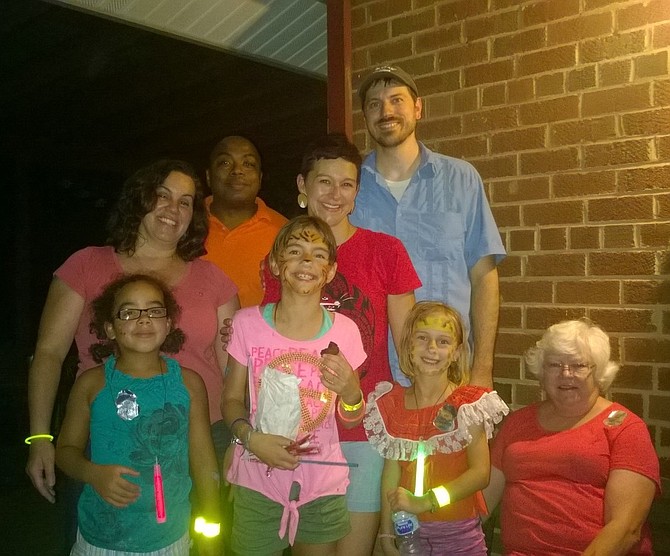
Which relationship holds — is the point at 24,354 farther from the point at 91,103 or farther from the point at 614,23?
the point at 614,23

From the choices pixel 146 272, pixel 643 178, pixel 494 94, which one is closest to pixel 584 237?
pixel 643 178

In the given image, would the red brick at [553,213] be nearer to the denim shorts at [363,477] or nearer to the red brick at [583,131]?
the red brick at [583,131]

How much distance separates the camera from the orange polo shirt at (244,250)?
309 centimetres

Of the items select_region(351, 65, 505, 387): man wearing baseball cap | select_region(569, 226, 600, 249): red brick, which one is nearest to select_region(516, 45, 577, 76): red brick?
select_region(351, 65, 505, 387): man wearing baseball cap

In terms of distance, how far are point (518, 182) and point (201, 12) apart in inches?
111

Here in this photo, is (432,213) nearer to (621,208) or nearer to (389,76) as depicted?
(389,76)

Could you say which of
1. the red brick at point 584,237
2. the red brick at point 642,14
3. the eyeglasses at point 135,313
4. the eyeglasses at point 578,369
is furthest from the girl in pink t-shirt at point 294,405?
the red brick at point 642,14

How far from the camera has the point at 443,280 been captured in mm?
2840

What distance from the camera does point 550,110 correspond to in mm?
3092

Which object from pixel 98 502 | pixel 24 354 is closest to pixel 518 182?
pixel 98 502

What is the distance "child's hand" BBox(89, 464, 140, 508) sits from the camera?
2.28 meters

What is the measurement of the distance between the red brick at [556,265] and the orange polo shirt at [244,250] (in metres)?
1.27

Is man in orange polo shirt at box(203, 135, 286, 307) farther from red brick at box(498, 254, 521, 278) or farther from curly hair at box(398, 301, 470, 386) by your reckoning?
red brick at box(498, 254, 521, 278)

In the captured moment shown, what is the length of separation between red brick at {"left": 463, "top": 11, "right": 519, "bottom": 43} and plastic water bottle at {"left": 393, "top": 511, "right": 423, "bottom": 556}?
234cm
